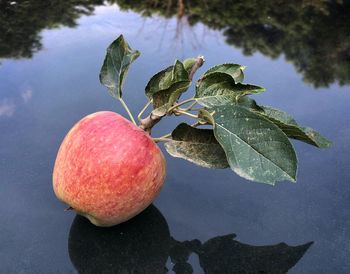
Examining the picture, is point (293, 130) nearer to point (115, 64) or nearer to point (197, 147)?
point (197, 147)

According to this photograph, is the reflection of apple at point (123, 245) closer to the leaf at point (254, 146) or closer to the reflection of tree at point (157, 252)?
the reflection of tree at point (157, 252)

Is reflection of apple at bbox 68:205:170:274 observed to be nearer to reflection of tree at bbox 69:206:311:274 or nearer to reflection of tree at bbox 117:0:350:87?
reflection of tree at bbox 69:206:311:274

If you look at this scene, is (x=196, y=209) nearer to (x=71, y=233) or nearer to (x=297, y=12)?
(x=71, y=233)

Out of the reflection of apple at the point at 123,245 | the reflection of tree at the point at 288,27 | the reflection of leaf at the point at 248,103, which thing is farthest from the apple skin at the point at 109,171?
the reflection of tree at the point at 288,27

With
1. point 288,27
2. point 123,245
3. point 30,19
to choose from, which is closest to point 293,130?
point 123,245

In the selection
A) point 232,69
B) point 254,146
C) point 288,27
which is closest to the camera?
point 254,146

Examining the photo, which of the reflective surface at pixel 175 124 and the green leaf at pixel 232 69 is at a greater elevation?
the green leaf at pixel 232 69
